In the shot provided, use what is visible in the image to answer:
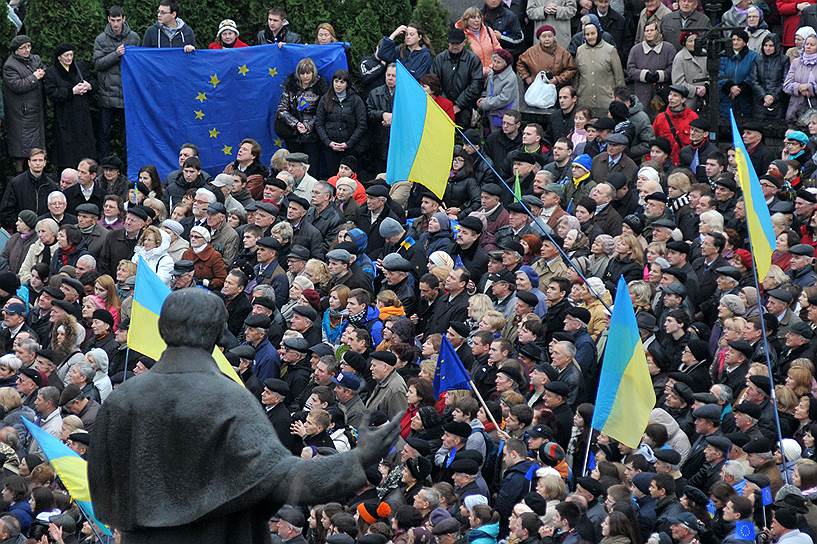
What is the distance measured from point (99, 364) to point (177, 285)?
179 centimetres

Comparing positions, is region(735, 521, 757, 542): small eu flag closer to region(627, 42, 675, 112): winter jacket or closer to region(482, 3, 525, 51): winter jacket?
region(627, 42, 675, 112): winter jacket

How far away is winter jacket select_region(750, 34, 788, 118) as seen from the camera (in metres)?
19.9

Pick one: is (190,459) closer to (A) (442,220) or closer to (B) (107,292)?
(A) (442,220)

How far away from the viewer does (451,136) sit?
16250 mm

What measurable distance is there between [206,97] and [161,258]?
463 centimetres

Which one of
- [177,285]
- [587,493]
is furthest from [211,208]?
[587,493]

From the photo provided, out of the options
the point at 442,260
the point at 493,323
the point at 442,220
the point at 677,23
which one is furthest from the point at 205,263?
the point at 677,23

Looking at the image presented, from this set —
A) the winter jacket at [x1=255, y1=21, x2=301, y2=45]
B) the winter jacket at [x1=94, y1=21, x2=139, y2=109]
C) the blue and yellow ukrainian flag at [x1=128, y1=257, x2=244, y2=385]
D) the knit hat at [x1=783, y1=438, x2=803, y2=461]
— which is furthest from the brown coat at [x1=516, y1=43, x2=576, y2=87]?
the blue and yellow ukrainian flag at [x1=128, y1=257, x2=244, y2=385]

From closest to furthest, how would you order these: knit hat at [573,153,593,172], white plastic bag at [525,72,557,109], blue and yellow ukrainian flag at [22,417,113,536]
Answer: blue and yellow ukrainian flag at [22,417,113,536] → knit hat at [573,153,593,172] → white plastic bag at [525,72,557,109]

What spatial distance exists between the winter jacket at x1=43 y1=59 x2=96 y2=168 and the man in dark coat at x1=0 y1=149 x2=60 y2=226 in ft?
3.05

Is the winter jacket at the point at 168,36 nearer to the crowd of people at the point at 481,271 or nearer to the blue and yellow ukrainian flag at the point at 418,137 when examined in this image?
the crowd of people at the point at 481,271

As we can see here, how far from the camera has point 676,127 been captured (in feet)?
64.7

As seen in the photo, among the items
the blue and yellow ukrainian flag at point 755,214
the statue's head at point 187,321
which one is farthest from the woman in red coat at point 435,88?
the statue's head at point 187,321

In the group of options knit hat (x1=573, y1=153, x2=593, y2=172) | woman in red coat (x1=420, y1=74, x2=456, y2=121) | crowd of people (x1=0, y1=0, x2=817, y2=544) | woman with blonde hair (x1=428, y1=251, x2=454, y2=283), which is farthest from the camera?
woman in red coat (x1=420, y1=74, x2=456, y2=121)
